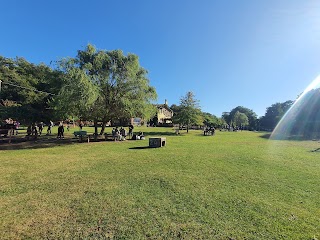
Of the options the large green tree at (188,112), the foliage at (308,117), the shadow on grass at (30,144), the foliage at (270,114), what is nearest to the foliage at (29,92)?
the shadow on grass at (30,144)

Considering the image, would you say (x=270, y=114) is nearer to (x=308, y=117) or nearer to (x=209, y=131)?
(x=308, y=117)

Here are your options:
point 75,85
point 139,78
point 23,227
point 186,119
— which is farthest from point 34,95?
point 186,119

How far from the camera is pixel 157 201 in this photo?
20.1 ft

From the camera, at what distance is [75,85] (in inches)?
701

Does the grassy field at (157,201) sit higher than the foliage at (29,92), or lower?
lower

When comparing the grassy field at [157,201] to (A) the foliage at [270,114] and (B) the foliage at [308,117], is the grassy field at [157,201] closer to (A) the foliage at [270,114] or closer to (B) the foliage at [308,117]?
(B) the foliage at [308,117]

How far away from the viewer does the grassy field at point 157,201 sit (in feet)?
15.1

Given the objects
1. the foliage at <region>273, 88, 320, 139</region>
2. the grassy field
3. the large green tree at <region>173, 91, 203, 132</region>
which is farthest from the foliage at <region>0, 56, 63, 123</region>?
the foliage at <region>273, 88, 320, 139</region>

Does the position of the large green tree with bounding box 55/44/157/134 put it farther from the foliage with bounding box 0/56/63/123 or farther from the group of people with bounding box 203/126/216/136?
the group of people with bounding box 203/126/216/136

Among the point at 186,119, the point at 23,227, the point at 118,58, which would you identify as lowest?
the point at 23,227

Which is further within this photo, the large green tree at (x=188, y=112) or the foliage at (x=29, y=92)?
the large green tree at (x=188, y=112)

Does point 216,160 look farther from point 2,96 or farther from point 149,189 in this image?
point 2,96

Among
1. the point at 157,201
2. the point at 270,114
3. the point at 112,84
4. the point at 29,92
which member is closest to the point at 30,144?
the point at 29,92

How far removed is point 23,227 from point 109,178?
12.5 ft
